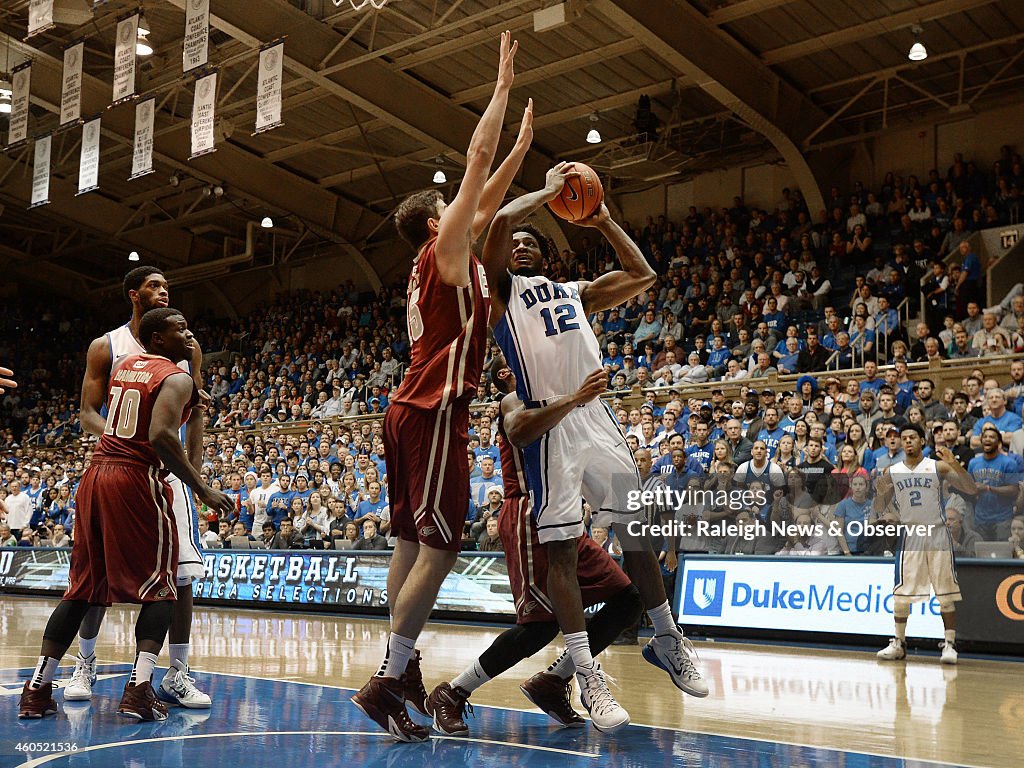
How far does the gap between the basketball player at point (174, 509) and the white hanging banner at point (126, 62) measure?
10568mm

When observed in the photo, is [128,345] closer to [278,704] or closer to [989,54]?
[278,704]

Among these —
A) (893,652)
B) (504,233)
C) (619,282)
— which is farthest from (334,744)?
(893,652)

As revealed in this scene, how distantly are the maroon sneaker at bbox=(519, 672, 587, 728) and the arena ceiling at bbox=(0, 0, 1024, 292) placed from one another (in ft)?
37.5

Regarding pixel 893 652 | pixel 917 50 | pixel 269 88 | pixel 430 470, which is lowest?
pixel 893 652

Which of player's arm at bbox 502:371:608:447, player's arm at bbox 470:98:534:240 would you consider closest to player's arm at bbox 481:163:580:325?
player's arm at bbox 470:98:534:240

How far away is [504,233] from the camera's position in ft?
14.3

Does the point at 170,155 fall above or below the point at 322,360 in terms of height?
above

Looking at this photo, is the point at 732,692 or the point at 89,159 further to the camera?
the point at 89,159

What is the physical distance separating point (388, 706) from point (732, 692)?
2582 mm

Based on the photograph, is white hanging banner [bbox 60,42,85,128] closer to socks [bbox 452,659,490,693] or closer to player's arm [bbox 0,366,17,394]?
player's arm [bbox 0,366,17,394]

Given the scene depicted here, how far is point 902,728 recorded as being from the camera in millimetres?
4695

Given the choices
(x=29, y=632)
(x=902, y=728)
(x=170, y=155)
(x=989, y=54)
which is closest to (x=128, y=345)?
(x=902, y=728)

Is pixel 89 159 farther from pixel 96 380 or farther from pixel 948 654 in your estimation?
pixel 948 654

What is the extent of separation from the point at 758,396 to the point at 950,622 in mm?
4992
